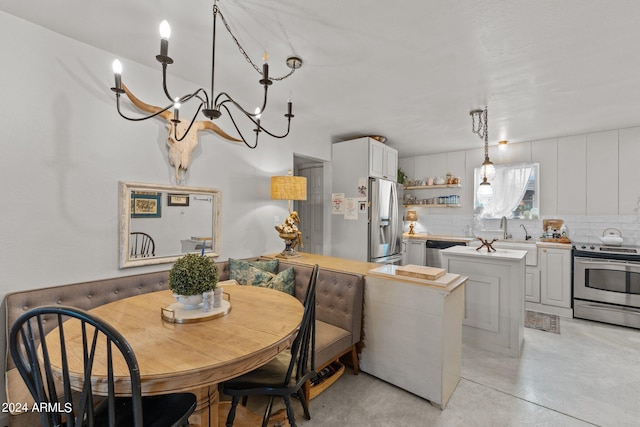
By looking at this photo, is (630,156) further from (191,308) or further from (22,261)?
(22,261)

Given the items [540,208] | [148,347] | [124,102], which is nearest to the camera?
[148,347]

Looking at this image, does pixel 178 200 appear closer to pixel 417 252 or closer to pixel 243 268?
pixel 243 268

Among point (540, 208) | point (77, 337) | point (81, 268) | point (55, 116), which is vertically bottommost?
point (77, 337)

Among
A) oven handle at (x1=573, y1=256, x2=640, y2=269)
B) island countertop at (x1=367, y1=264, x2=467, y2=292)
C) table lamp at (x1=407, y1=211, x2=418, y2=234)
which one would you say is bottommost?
oven handle at (x1=573, y1=256, x2=640, y2=269)

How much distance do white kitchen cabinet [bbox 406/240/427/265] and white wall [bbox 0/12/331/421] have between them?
403 centimetres

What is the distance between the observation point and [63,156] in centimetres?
193

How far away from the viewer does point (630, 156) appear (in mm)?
3799

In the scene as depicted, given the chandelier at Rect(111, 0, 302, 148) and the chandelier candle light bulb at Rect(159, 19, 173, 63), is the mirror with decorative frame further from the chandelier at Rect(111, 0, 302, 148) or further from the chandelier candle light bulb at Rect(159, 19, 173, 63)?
the chandelier candle light bulb at Rect(159, 19, 173, 63)

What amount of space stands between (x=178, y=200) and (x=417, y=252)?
13.2 feet

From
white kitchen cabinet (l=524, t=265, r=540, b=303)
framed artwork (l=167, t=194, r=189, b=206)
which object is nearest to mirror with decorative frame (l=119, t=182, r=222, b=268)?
framed artwork (l=167, t=194, r=189, b=206)

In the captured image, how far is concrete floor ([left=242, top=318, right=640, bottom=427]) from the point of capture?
74.4 inches

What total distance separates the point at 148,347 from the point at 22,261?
1345mm

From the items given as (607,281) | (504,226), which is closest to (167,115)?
(504,226)

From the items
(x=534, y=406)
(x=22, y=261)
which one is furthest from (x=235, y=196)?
(x=534, y=406)
